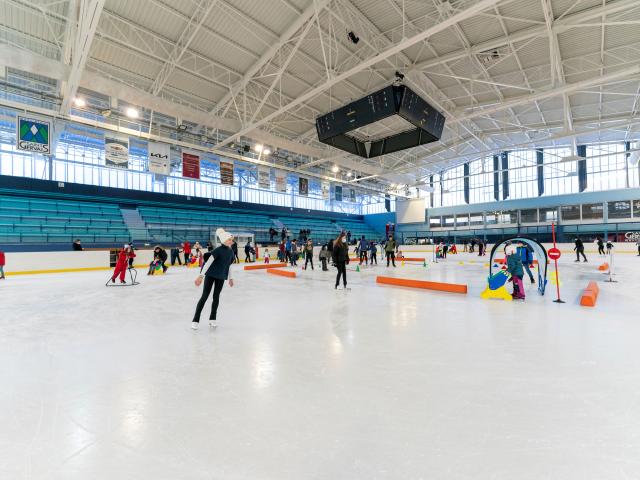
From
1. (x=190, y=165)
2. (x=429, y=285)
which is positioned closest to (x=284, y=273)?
(x=429, y=285)

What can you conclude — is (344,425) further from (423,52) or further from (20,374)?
(423,52)

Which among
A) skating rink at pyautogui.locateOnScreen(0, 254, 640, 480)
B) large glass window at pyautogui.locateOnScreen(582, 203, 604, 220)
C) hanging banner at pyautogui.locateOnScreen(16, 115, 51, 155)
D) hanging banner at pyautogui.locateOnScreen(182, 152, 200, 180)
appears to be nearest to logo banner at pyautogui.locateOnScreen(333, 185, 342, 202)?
hanging banner at pyautogui.locateOnScreen(182, 152, 200, 180)

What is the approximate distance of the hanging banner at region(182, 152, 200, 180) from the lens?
1409 cm

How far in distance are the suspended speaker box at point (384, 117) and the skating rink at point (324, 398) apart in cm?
731

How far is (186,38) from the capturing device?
Result: 10219mm

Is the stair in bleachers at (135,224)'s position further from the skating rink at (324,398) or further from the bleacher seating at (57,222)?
the skating rink at (324,398)

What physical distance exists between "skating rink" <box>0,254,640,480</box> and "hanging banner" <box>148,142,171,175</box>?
387 inches

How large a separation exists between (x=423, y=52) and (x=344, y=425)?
13.3m

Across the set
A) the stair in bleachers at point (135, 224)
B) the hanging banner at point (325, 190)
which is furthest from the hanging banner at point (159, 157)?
the hanging banner at point (325, 190)

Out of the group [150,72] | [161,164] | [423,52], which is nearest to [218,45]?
[150,72]

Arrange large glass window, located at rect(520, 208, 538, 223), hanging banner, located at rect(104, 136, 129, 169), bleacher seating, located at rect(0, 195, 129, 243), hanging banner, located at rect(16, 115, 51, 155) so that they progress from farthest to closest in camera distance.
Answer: large glass window, located at rect(520, 208, 538, 223)
bleacher seating, located at rect(0, 195, 129, 243)
hanging banner, located at rect(104, 136, 129, 169)
hanging banner, located at rect(16, 115, 51, 155)

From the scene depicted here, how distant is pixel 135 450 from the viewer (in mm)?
1720

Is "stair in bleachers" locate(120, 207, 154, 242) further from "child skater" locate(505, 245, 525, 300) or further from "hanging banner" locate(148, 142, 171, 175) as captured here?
"child skater" locate(505, 245, 525, 300)

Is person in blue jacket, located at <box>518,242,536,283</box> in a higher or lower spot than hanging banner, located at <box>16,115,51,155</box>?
lower
